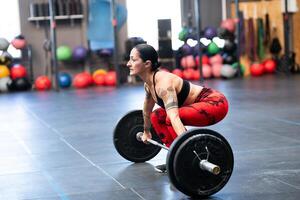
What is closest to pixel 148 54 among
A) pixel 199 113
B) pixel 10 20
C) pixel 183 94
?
pixel 183 94

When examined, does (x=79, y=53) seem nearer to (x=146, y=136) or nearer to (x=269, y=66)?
(x=269, y=66)

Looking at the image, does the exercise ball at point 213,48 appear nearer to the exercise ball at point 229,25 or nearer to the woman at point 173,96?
the exercise ball at point 229,25

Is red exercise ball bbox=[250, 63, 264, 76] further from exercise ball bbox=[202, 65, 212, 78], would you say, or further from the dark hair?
the dark hair

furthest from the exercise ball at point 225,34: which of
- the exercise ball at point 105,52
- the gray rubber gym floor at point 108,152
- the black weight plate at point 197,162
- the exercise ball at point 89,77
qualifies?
the black weight plate at point 197,162

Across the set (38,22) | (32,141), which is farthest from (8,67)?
(32,141)

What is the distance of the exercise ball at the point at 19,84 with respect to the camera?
10945 millimetres

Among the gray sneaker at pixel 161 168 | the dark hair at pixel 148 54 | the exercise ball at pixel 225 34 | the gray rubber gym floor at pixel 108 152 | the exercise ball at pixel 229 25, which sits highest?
the exercise ball at pixel 229 25

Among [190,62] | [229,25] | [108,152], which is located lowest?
[108,152]

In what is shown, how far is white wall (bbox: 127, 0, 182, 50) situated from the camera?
12172 mm

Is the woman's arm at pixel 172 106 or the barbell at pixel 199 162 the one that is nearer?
the barbell at pixel 199 162

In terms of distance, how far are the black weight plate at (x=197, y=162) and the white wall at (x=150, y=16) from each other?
29.3ft

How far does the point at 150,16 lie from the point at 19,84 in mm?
3128

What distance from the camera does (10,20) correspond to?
1161 centimetres

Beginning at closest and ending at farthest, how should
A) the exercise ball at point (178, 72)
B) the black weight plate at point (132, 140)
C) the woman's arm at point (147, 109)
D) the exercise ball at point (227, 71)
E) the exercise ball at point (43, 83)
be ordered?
the woman's arm at point (147, 109)
the black weight plate at point (132, 140)
the exercise ball at point (43, 83)
the exercise ball at point (178, 72)
the exercise ball at point (227, 71)
